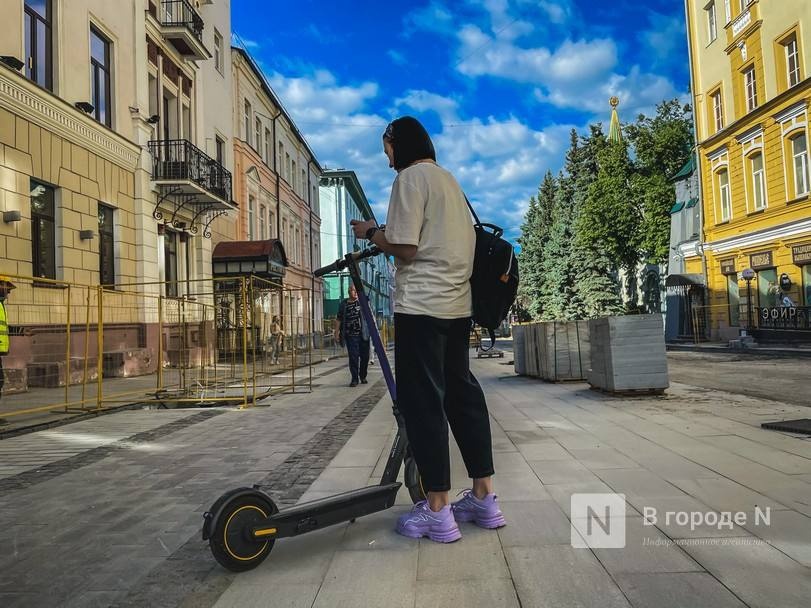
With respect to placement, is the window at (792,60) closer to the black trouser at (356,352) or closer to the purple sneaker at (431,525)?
the black trouser at (356,352)

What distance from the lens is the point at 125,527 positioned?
10.6 ft

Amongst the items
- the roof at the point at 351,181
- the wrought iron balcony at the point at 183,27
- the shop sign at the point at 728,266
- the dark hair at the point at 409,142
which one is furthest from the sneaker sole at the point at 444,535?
the roof at the point at 351,181

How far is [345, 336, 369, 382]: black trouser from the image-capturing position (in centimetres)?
1150

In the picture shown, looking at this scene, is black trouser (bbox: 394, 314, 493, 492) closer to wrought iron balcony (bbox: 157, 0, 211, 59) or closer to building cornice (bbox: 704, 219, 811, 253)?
wrought iron balcony (bbox: 157, 0, 211, 59)

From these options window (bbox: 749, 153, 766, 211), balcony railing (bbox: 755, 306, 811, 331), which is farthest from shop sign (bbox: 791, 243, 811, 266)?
window (bbox: 749, 153, 766, 211)

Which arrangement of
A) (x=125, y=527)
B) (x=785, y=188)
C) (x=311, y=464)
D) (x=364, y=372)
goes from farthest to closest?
1. (x=785, y=188)
2. (x=364, y=372)
3. (x=311, y=464)
4. (x=125, y=527)

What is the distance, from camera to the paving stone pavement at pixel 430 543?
7.54 ft

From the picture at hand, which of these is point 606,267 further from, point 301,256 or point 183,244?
point 301,256

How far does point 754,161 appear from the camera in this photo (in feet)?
86.5

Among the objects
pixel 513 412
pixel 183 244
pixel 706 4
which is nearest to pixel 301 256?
Result: pixel 183 244

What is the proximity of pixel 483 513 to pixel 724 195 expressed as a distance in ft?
100

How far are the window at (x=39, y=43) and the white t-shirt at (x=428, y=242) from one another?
12441mm

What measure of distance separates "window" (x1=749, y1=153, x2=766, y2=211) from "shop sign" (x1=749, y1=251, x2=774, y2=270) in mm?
2013

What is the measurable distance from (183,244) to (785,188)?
883 inches
